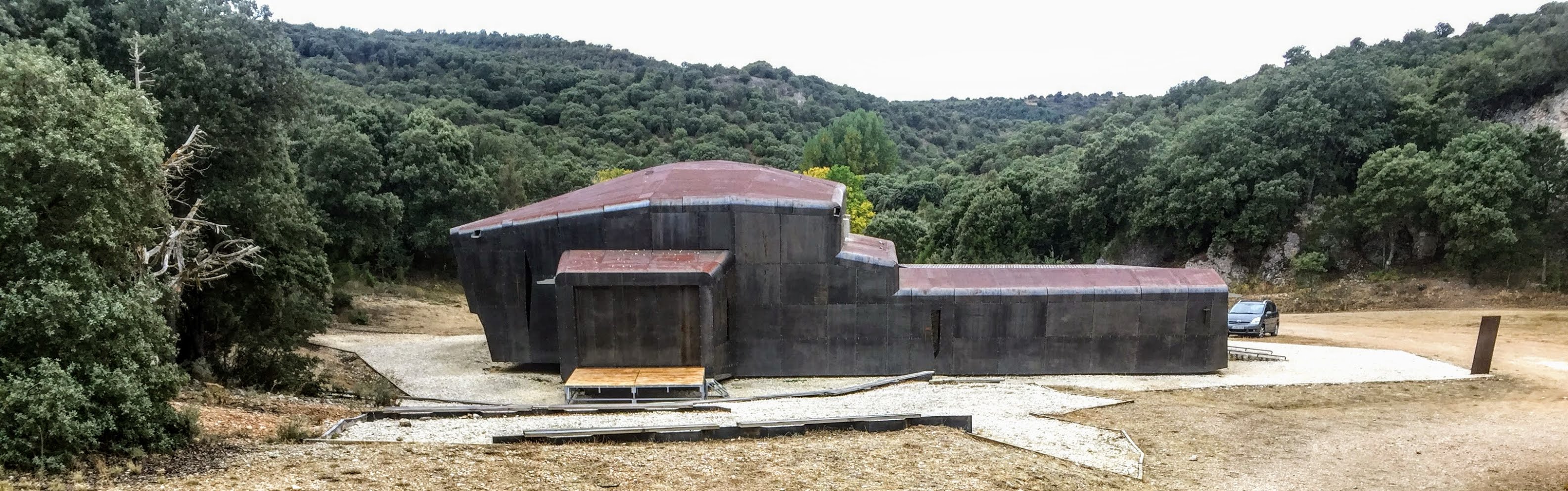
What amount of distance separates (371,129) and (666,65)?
102 meters

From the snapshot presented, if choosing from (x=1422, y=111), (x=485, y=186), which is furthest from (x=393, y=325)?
(x=1422, y=111)

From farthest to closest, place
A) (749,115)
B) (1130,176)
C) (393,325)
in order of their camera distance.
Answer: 1. (749,115)
2. (1130,176)
3. (393,325)

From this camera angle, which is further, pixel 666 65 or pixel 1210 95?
pixel 666 65

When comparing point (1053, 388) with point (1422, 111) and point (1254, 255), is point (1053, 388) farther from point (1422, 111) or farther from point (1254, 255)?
point (1422, 111)

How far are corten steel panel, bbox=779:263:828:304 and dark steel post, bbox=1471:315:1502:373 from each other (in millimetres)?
16620

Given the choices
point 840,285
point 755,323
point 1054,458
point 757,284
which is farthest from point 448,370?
point 1054,458

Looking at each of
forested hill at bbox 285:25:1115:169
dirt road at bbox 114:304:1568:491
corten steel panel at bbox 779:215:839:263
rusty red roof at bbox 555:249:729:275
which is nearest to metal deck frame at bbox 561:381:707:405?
rusty red roof at bbox 555:249:729:275

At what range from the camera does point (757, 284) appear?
74.9 feet

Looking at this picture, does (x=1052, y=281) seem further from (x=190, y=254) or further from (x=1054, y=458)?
(x=190, y=254)

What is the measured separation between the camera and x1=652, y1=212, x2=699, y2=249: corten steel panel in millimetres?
22484

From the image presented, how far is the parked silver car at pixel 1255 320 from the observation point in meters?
31.9

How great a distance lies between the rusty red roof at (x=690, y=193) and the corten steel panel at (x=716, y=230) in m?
0.33

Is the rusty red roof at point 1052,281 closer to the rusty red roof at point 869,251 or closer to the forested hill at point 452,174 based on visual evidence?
the rusty red roof at point 869,251

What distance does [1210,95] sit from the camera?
7994cm
